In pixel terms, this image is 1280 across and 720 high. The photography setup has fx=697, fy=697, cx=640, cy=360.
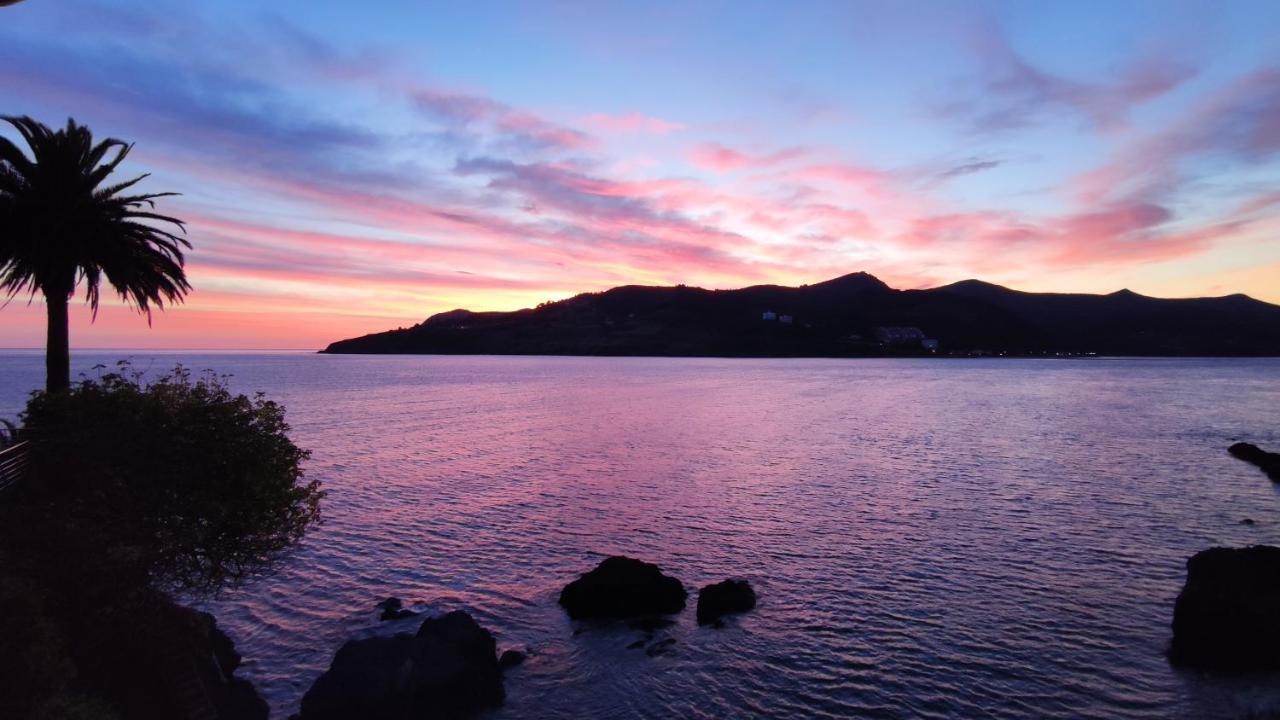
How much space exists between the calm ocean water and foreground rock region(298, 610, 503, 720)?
3.99 ft

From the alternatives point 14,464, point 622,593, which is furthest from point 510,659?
point 14,464

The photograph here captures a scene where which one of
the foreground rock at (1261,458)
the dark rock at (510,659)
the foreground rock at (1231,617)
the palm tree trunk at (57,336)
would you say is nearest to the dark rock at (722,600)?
the dark rock at (510,659)

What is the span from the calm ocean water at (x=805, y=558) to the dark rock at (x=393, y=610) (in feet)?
2.05

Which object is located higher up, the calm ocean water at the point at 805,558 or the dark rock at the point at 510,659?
the calm ocean water at the point at 805,558

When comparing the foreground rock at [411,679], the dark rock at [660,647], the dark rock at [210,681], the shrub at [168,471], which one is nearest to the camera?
the dark rock at [210,681]

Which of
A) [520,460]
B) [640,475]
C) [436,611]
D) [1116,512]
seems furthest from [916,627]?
[520,460]

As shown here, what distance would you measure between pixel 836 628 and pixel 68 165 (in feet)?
115

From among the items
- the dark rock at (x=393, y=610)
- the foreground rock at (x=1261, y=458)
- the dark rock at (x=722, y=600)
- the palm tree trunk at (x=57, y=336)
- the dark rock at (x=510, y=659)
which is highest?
the palm tree trunk at (x=57, y=336)

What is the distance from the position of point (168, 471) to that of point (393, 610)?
33.0 feet

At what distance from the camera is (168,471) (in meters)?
22.2

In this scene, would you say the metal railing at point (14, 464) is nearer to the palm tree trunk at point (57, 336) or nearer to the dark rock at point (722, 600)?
the palm tree trunk at point (57, 336)

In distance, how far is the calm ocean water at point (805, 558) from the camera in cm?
2198

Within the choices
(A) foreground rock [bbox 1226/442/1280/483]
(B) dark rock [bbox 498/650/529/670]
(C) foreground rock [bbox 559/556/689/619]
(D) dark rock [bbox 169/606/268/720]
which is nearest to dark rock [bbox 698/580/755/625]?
(C) foreground rock [bbox 559/556/689/619]

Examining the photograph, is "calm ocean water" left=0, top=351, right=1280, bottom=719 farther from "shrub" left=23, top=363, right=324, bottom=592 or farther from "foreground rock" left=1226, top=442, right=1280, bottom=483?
"shrub" left=23, top=363, right=324, bottom=592
